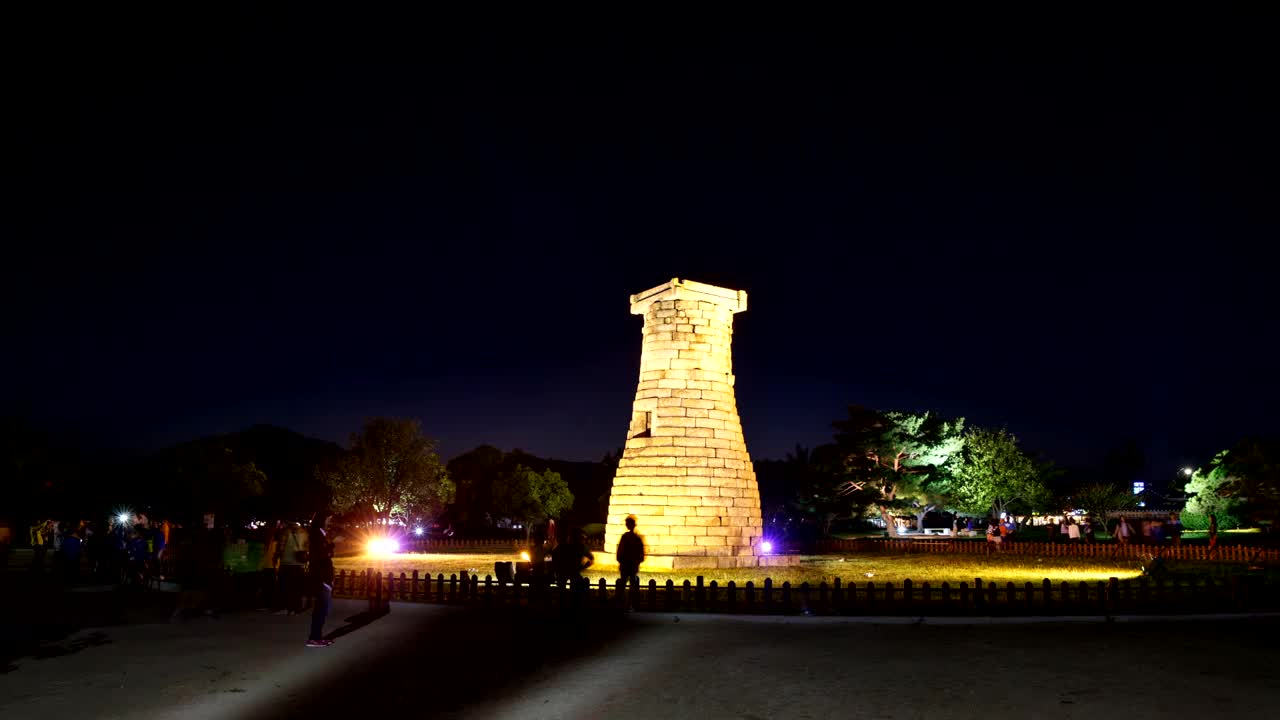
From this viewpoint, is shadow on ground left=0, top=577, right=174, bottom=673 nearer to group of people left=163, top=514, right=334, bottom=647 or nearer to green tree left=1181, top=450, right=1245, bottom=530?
group of people left=163, top=514, right=334, bottom=647

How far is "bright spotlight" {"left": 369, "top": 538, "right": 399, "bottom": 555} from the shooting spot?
3844 centimetres

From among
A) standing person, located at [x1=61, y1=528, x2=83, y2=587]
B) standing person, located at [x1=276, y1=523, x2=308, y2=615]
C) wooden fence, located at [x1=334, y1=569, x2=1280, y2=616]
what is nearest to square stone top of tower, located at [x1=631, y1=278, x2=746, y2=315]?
wooden fence, located at [x1=334, y1=569, x2=1280, y2=616]

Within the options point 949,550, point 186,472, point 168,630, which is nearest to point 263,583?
point 168,630

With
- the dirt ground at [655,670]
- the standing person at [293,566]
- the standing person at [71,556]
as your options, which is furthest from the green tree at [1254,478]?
the standing person at [71,556]

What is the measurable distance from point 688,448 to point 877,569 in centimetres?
812

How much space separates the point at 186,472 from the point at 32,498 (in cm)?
848

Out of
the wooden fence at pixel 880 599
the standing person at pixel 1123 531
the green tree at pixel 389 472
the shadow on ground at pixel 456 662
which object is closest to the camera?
the shadow on ground at pixel 456 662

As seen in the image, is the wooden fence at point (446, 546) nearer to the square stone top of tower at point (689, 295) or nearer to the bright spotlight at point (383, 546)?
the bright spotlight at point (383, 546)

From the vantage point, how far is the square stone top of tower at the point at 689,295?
2477 cm

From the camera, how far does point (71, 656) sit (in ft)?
34.9

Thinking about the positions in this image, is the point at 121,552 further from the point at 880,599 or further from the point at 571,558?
the point at 880,599

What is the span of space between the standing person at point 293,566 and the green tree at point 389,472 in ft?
115

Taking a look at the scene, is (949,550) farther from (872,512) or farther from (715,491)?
(715,491)

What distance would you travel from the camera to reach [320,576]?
11.4 m
